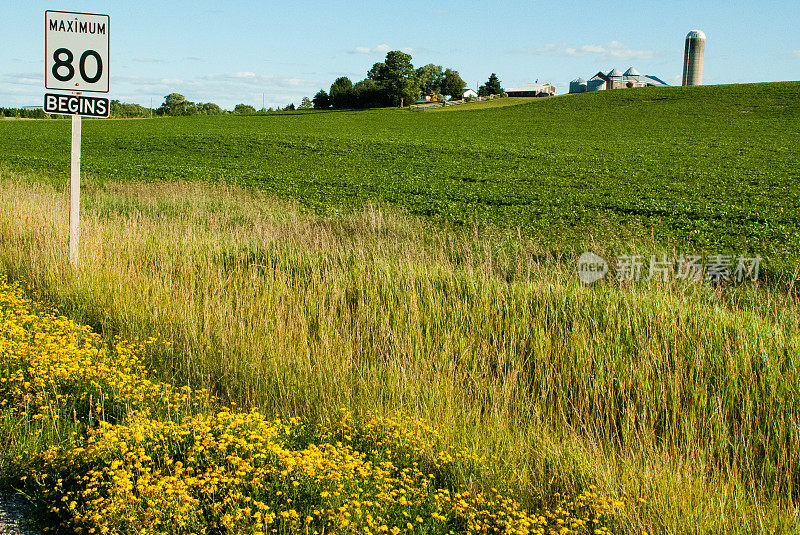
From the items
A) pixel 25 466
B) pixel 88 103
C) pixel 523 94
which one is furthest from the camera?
pixel 523 94

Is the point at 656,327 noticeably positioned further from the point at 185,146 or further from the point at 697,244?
the point at 185,146

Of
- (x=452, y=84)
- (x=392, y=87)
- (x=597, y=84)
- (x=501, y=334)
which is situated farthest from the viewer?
(x=597, y=84)

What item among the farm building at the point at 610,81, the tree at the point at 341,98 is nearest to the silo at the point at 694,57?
the farm building at the point at 610,81

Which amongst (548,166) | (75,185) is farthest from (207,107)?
(75,185)

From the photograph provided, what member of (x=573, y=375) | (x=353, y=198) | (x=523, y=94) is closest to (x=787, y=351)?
(x=573, y=375)

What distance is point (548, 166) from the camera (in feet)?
93.1

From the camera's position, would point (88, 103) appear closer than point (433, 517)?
No

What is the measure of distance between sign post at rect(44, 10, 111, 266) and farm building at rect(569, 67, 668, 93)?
5624 inches

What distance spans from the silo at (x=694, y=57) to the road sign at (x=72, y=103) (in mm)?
136412

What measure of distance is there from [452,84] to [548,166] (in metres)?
102

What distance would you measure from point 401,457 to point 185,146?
40.8 m

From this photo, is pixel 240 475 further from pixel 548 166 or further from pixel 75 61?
pixel 548 166

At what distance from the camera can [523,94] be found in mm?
151875

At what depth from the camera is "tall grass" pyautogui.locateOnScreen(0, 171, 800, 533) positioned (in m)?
3.61
